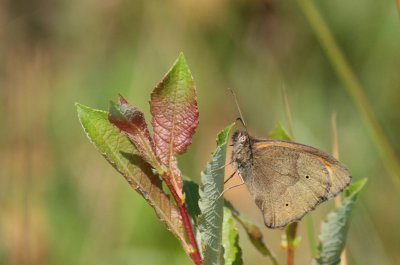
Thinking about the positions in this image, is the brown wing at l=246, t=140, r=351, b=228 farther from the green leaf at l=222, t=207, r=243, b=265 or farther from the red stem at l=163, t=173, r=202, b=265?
the red stem at l=163, t=173, r=202, b=265

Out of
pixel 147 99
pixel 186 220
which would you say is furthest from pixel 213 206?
pixel 147 99

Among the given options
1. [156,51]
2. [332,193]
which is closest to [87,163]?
[156,51]

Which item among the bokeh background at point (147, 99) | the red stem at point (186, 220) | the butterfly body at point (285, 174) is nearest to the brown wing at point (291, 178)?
the butterfly body at point (285, 174)

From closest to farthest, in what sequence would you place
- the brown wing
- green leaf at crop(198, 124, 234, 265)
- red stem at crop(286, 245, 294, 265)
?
green leaf at crop(198, 124, 234, 265) → red stem at crop(286, 245, 294, 265) → the brown wing

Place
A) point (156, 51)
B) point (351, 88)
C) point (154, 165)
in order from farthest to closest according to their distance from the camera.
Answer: point (156, 51), point (351, 88), point (154, 165)

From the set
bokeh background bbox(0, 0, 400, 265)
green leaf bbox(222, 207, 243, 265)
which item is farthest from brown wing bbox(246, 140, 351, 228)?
bokeh background bbox(0, 0, 400, 265)

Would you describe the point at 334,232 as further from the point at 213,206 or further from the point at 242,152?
the point at 242,152

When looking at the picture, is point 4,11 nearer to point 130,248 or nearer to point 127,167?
point 130,248
